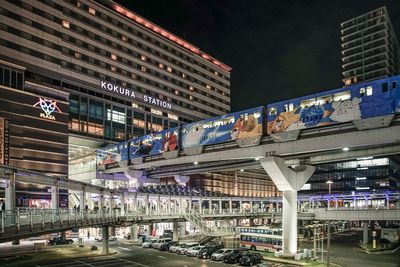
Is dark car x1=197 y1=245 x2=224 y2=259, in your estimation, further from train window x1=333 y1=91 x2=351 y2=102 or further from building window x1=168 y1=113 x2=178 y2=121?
building window x1=168 y1=113 x2=178 y2=121

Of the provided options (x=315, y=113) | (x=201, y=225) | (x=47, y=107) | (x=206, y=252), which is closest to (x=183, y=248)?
(x=206, y=252)

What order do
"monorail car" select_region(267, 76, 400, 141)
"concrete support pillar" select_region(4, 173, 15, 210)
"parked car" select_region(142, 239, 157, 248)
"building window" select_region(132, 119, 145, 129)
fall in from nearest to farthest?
"concrete support pillar" select_region(4, 173, 15, 210), "monorail car" select_region(267, 76, 400, 141), "parked car" select_region(142, 239, 157, 248), "building window" select_region(132, 119, 145, 129)

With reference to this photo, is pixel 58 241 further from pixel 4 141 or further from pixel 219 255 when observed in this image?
pixel 219 255

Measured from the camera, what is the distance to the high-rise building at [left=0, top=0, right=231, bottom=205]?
8388cm

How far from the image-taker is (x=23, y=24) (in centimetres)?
9031

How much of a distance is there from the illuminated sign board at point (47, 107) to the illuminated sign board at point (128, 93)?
22248 millimetres

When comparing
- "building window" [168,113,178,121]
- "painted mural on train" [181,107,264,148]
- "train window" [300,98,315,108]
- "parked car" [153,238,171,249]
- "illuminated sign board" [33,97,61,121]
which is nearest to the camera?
"train window" [300,98,315,108]

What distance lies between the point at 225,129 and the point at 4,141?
4142 centimetres

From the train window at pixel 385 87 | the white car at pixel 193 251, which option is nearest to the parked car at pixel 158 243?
the white car at pixel 193 251

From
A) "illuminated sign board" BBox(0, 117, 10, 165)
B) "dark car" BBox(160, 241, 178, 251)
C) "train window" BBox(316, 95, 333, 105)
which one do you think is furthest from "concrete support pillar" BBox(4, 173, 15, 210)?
"illuminated sign board" BBox(0, 117, 10, 165)

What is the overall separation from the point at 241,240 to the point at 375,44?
14005cm

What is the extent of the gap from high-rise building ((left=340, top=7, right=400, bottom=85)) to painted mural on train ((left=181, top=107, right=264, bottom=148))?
131 metres

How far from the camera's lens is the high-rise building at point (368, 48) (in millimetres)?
172500

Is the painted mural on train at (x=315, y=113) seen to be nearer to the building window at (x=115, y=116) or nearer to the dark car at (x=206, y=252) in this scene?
the dark car at (x=206, y=252)
